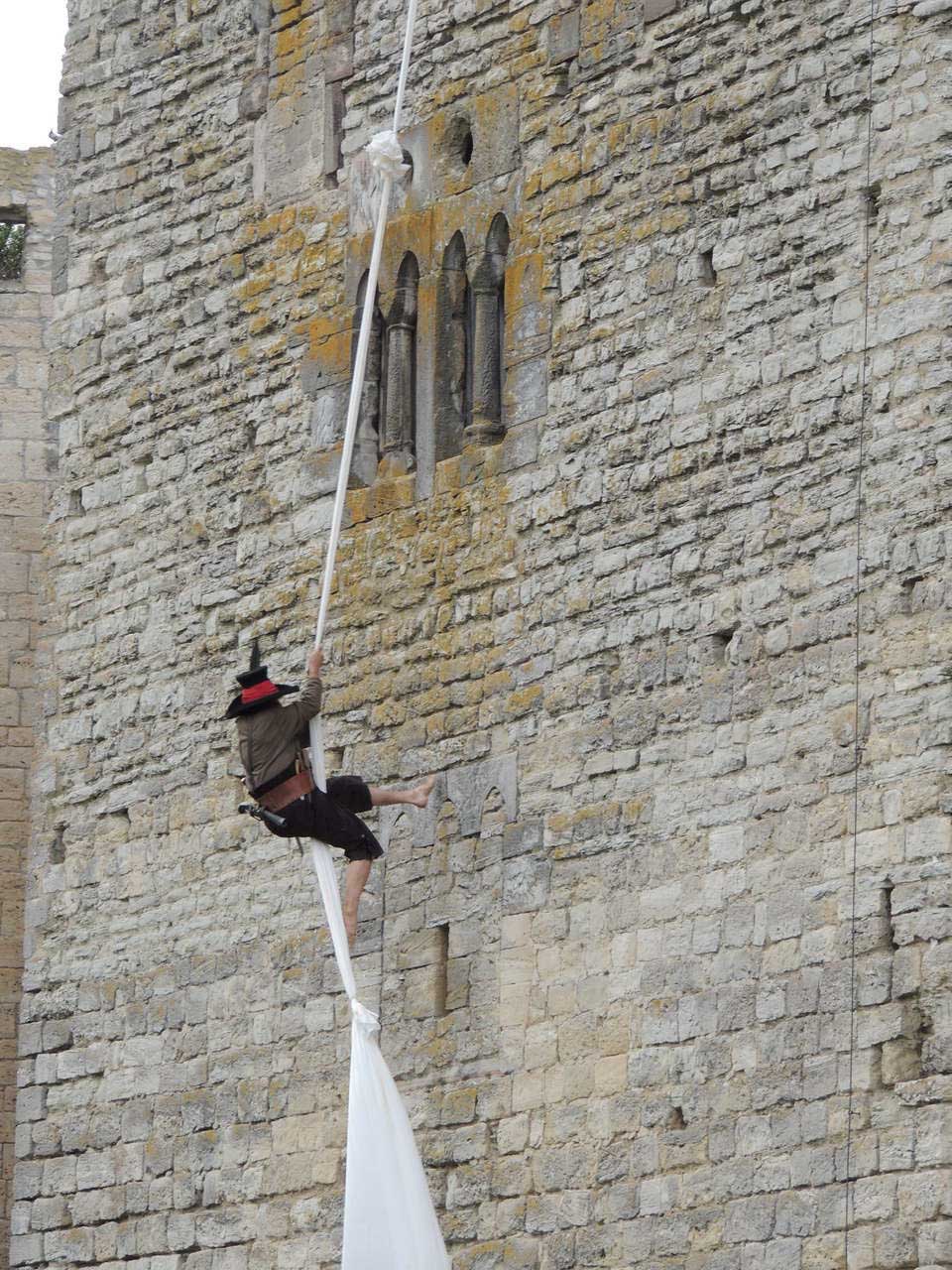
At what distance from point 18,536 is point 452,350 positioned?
17.2ft

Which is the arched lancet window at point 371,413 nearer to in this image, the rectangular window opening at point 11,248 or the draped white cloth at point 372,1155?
the draped white cloth at point 372,1155

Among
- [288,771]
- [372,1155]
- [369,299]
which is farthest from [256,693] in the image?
[372,1155]

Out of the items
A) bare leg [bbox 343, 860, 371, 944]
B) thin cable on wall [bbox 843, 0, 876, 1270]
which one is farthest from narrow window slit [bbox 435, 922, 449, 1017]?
thin cable on wall [bbox 843, 0, 876, 1270]

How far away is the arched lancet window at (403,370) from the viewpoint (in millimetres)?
13602

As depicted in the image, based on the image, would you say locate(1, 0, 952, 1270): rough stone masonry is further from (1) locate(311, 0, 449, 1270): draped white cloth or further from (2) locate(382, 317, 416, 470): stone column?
(1) locate(311, 0, 449, 1270): draped white cloth

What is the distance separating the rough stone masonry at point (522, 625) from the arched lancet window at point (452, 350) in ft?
0.06

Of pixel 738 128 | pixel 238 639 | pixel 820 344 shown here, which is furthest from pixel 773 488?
pixel 238 639

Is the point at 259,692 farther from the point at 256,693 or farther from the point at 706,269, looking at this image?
the point at 706,269

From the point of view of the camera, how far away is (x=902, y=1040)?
10.9m

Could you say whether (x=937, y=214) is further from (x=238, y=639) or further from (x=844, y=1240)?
(x=238, y=639)

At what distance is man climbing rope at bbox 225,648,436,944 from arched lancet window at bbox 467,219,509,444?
1165mm

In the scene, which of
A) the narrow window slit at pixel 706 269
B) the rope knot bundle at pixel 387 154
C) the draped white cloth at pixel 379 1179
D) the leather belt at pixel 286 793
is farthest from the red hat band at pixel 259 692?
the narrow window slit at pixel 706 269

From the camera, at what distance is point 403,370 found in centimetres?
1362

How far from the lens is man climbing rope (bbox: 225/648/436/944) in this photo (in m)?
12.7
